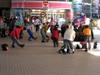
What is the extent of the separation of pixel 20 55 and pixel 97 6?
4603 centimetres

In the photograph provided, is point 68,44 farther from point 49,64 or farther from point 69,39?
point 49,64

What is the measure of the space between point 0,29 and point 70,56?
14576mm

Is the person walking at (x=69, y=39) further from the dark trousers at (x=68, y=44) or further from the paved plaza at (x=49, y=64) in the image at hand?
the paved plaza at (x=49, y=64)

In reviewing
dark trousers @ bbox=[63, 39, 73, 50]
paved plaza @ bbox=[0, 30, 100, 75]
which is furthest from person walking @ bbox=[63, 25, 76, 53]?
paved plaza @ bbox=[0, 30, 100, 75]

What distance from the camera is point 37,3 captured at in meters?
56.2

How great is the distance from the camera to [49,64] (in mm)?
16188

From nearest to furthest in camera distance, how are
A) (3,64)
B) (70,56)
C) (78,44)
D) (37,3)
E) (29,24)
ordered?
1. (3,64)
2. (70,56)
3. (78,44)
4. (29,24)
5. (37,3)

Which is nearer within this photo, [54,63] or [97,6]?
[54,63]

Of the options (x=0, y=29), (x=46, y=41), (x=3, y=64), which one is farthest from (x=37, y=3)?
(x=3, y=64)

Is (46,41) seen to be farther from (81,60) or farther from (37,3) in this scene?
(37,3)

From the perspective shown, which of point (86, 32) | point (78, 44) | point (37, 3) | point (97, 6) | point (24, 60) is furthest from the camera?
point (97, 6)

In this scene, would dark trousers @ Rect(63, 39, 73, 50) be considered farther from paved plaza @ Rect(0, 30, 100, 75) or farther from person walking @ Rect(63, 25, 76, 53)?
paved plaza @ Rect(0, 30, 100, 75)

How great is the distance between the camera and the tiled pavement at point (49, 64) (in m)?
14.1

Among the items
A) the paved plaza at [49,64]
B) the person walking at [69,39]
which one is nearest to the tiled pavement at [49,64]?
the paved plaza at [49,64]
